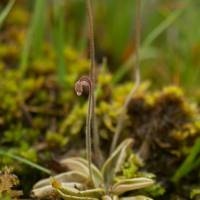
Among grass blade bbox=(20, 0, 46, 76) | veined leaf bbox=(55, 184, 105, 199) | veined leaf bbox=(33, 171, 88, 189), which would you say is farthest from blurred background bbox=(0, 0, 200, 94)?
veined leaf bbox=(55, 184, 105, 199)

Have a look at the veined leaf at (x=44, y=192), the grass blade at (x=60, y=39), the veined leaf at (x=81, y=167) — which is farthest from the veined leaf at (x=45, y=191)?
the grass blade at (x=60, y=39)

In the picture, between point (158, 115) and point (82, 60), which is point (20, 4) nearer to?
point (82, 60)

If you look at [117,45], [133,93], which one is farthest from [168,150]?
[117,45]

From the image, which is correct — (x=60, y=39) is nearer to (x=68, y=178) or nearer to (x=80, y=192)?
(x=68, y=178)

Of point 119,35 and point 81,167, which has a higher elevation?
point 119,35

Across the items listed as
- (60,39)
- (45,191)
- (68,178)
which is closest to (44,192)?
(45,191)

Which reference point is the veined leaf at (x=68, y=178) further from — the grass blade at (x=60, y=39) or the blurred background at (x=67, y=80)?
the grass blade at (x=60, y=39)

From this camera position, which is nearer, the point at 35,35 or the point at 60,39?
the point at 60,39
